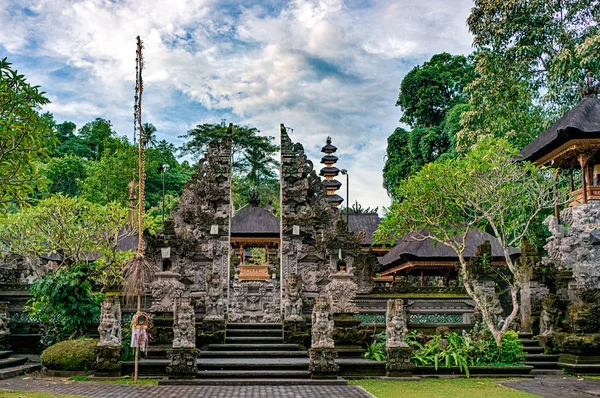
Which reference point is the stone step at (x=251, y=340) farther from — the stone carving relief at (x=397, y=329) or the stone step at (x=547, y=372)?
the stone step at (x=547, y=372)

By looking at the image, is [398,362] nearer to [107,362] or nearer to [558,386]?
[558,386]

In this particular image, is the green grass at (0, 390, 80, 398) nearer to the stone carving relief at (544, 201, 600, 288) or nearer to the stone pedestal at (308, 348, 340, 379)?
the stone pedestal at (308, 348, 340, 379)

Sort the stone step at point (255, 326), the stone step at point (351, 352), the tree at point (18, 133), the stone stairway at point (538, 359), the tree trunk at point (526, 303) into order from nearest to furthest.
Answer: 1. the tree at point (18, 133)
2. the stone stairway at point (538, 359)
3. the stone step at point (351, 352)
4. the stone step at point (255, 326)
5. the tree trunk at point (526, 303)

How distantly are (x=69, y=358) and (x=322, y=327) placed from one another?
533 centimetres

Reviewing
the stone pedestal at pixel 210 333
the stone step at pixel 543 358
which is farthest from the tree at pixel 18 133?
the stone step at pixel 543 358

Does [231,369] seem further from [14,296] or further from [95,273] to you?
[14,296]

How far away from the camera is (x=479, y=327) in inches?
563

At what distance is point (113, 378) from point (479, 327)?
8.82 meters

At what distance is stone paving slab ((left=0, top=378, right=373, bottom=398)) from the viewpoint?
31.7 ft

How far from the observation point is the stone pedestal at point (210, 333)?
13805 millimetres

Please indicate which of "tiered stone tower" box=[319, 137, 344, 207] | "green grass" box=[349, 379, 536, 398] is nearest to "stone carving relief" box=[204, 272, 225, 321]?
"green grass" box=[349, 379, 536, 398]

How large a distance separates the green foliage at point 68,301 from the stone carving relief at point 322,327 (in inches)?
204

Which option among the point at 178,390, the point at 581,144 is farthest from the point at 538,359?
the point at 178,390

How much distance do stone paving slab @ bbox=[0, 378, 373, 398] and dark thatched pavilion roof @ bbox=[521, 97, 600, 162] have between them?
37.1 feet
